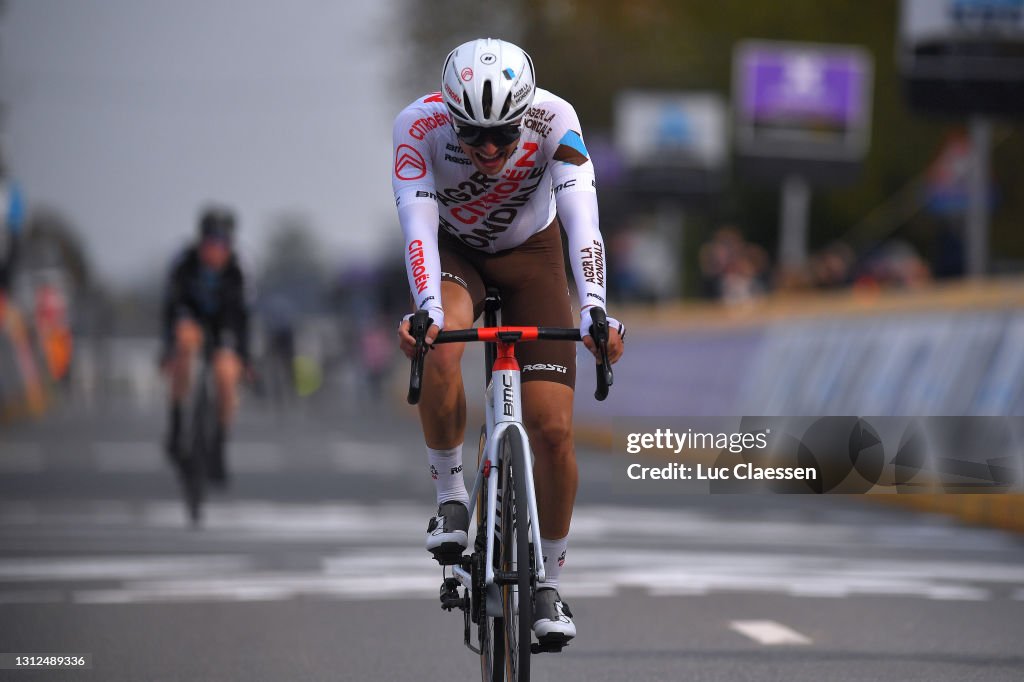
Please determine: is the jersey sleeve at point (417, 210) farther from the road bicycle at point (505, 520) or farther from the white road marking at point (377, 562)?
the white road marking at point (377, 562)

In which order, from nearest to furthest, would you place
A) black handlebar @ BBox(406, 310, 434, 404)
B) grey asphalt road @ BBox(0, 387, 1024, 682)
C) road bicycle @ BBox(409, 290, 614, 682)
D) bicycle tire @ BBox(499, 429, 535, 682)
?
bicycle tire @ BBox(499, 429, 535, 682) < road bicycle @ BBox(409, 290, 614, 682) < black handlebar @ BBox(406, 310, 434, 404) < grey asphalt road @ BBox(0, 387, 1024, 682)

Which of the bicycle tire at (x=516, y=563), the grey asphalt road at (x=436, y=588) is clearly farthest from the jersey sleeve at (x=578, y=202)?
the grey asphalt road at (x=436, y=588)

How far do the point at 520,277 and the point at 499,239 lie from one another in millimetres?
166

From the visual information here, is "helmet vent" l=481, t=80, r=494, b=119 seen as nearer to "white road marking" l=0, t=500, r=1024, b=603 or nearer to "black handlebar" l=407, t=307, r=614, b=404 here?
"black handlebar" l=407, t=307, r=614, b=404

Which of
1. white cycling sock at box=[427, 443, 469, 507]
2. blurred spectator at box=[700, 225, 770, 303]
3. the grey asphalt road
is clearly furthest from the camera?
blurred spectator at box=[700, 225, 770, 303]

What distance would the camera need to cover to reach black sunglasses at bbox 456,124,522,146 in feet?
21.2

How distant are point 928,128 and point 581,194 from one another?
1847 inches

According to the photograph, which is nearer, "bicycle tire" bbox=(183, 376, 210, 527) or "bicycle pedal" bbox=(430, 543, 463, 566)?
"bicycle pedal" bbox=(430, 543, 463, 566)

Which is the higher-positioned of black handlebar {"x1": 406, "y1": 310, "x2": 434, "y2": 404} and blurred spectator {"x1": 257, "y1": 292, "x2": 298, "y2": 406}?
blurred spectator {"x1": 257, "y1": 292, "x2": 298, "y2": 406}

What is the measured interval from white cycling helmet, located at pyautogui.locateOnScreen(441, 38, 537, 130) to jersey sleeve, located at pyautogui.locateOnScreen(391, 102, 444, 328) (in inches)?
19.3


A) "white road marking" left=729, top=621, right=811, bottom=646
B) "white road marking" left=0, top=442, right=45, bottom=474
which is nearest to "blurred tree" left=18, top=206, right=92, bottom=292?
"white road marking" left=0, top=442, right=45, bottom=474

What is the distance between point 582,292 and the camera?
6672mm

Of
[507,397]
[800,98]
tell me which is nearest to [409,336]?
[507,397]

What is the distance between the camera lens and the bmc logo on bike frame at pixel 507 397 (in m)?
6.50
